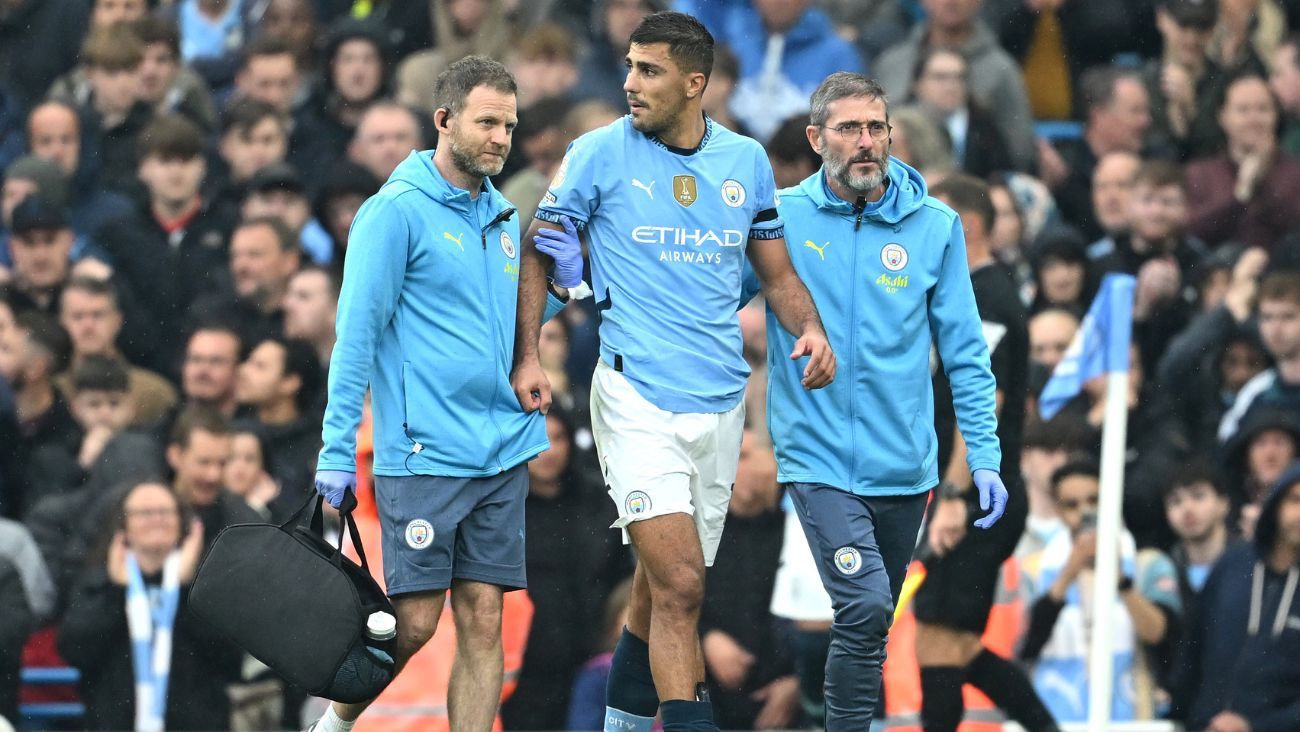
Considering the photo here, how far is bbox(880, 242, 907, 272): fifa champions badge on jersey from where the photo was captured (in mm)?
7734

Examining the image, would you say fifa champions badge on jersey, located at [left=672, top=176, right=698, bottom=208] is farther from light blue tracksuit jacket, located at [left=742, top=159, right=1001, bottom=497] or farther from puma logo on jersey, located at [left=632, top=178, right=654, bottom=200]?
light blue tracksuit jacket, located at [left=742, top=159, right=1001, bottom=497]

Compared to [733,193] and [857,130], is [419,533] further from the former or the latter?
[857,130]

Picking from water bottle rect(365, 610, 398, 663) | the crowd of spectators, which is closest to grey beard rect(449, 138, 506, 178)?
water bottle rect(365, 610, 398, 663)

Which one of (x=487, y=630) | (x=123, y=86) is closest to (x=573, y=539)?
(x=487, y=630)

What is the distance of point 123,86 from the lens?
1302 centimetres

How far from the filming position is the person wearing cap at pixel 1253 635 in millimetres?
10391

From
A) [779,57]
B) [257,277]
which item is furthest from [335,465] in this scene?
[779,57]

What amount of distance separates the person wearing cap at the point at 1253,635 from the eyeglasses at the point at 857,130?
12.8 ft

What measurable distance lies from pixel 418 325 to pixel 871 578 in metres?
1.72

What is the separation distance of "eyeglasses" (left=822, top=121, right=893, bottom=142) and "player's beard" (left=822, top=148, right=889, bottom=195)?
0.20ft

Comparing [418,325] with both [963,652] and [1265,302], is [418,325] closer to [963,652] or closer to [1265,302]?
[963,652]

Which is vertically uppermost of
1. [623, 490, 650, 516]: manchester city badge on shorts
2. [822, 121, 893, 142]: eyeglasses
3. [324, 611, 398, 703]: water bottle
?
[822, 121, 893, 142]: eyeglasses

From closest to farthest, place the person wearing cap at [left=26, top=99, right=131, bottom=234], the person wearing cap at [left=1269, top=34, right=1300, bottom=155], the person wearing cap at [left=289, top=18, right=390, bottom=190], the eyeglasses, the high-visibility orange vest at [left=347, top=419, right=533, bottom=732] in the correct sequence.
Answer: the eyeglasses
the high-visibility orange vest at [left=347, top=419, right=533, bottom=732]
the person wearing cap at [left=26, top=99, right=131, bottom=234]
the person wearing cap at [left=289, top=18, right=390, bottom=190]
the person wearing cap at [left=1269, top=34, right=1300, bottom=155]

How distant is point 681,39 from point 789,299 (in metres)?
0.95
